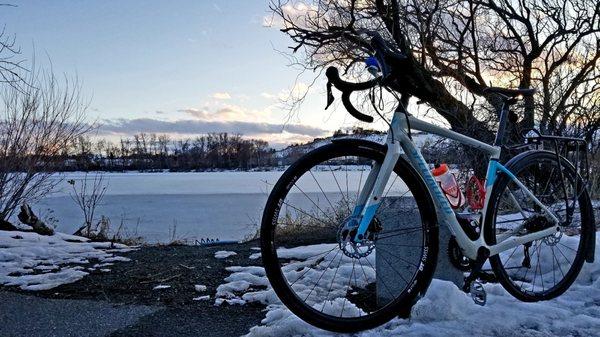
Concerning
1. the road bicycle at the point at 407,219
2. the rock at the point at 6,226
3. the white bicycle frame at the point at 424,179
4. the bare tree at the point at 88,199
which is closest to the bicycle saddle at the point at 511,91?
the road bicycle at the point at 407,219

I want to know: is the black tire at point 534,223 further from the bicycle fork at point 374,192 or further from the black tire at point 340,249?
the bicycle fork at point 374,192

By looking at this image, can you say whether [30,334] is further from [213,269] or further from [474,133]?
[474,133]

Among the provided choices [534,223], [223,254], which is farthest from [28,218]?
[534,223]

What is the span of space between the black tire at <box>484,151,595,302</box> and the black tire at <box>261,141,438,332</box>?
0.60 m

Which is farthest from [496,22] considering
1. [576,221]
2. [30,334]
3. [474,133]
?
[30,334]

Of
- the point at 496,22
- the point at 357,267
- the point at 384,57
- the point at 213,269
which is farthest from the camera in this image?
the point at 496,22

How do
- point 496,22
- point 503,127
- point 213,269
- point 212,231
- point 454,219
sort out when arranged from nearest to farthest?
point 454,219, point 503,127, point 213,269, point 496,22, point 212,231

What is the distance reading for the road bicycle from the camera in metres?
2.17

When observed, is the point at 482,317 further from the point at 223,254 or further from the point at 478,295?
the point at 223,254


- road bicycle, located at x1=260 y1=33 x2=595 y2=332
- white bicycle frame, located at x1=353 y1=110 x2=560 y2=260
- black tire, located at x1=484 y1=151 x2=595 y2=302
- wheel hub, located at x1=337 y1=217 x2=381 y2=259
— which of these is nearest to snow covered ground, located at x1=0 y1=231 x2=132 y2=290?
road bicycle, located at x1=260 y1=33 x2=595 y2=332

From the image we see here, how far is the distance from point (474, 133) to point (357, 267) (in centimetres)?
516

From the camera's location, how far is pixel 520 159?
9.24 ft

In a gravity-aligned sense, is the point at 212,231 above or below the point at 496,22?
below

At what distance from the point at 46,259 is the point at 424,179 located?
3750 mm
